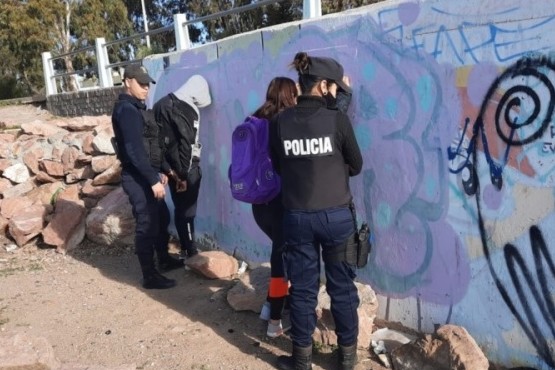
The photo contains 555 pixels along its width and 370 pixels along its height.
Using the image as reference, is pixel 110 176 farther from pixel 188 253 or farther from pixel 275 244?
pixel 275 244

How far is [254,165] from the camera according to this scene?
3518mm

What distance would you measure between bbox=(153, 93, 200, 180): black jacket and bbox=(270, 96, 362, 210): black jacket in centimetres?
197

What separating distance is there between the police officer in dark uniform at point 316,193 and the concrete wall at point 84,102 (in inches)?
309

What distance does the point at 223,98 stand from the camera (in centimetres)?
514

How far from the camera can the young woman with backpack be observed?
3482 mm

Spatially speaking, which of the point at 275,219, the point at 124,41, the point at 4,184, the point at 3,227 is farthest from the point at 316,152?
the point at 124,41

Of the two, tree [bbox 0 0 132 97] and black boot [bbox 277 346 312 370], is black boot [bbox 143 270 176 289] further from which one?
tree [bbox 0 0 132 97]

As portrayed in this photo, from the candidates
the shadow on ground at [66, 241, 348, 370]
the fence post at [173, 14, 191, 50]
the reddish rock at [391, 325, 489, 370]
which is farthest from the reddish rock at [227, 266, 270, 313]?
the fence post at [173, 14, 191, 50]

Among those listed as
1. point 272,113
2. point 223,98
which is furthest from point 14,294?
Answer: point 272,113

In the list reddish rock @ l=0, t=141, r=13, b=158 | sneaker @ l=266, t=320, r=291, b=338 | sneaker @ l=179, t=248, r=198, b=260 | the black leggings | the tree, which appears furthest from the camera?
the tree

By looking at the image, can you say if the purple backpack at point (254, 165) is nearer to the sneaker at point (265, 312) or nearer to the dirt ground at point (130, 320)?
the sneaker at point (265, 312)

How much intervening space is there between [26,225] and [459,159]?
521cm

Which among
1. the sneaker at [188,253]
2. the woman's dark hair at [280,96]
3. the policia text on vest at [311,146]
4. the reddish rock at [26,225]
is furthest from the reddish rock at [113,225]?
the policia text on vest at [311,146]

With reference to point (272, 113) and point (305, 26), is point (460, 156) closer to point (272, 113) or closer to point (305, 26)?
point (272, 113)
